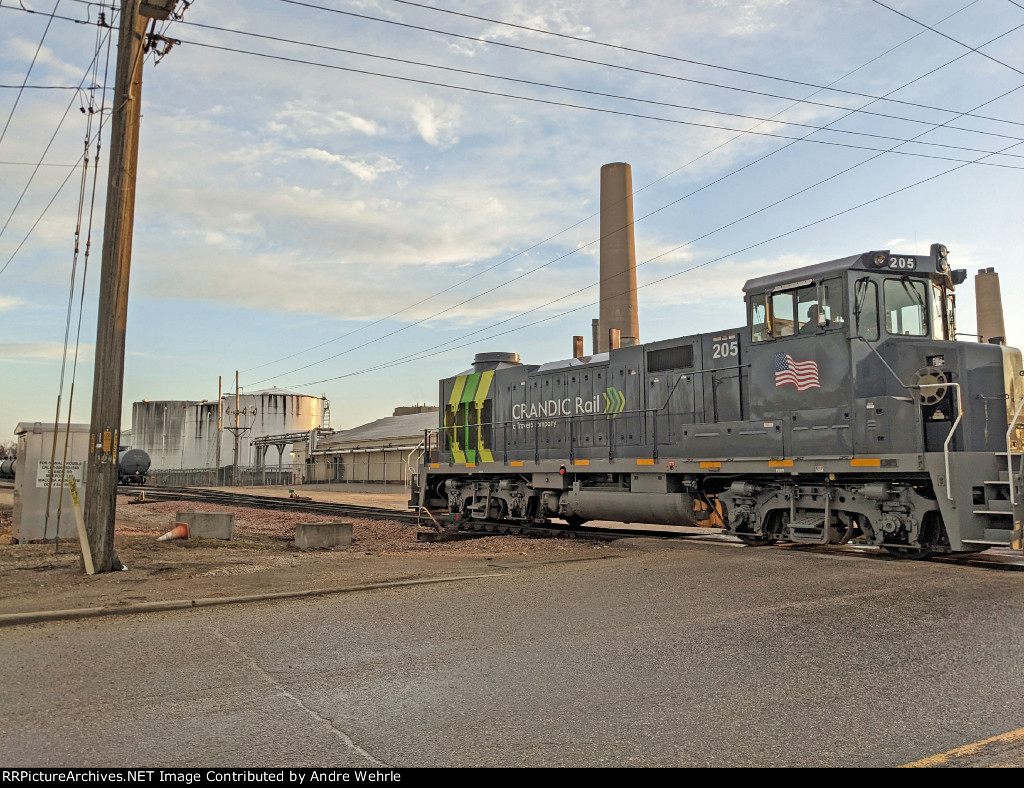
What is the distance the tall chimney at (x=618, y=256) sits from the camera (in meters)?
36.2

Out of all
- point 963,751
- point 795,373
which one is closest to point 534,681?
point 963,751

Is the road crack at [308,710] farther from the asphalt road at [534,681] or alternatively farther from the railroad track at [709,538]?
the railroad track at [709,538]

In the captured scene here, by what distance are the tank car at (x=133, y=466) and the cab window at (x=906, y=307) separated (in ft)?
151

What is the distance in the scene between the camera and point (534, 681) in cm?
476

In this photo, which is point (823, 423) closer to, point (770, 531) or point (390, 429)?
point (770, 531)

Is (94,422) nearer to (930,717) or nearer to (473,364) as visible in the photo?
(930,717)

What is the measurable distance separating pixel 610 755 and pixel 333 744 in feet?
4.30

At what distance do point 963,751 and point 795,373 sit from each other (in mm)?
8018

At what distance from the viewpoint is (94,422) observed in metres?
9.35

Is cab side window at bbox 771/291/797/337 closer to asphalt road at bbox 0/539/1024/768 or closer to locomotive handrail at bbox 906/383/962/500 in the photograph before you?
locomotive handrail at bbox 906/383/962/500

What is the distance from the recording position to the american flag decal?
10.9 m

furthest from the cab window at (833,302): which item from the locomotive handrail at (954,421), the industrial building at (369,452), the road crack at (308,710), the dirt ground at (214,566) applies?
the industrial building at (369,452)
